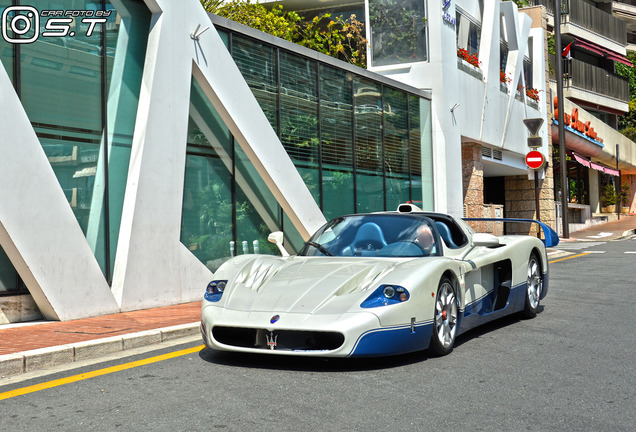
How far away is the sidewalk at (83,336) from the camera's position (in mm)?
5770

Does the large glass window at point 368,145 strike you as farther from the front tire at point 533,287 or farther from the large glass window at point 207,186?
the front tire at point 533,287

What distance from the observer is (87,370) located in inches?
220

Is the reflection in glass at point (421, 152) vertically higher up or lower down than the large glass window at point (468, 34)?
lower down

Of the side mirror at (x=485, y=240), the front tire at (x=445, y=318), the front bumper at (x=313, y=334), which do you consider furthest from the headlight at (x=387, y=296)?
the side mirror at (x=485, y=240)

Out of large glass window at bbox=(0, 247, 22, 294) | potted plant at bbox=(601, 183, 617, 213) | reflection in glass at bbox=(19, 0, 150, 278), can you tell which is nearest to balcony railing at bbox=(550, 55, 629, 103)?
potted plant at bbox=(601, 183, 617, 213)

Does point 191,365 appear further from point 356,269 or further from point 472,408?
point 472,408

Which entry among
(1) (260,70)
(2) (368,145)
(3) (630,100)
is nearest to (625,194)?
(3) (630,100)

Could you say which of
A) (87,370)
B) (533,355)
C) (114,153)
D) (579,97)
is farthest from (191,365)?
(579,97)

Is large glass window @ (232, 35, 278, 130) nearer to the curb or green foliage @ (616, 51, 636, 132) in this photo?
the curb

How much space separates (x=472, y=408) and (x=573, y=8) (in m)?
44.5

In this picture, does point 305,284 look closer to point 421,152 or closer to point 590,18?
point 421,152

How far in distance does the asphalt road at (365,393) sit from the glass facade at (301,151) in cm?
483

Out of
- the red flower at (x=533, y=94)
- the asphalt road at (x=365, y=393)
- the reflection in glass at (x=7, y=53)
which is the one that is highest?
the red flower at (x=533, y=94)

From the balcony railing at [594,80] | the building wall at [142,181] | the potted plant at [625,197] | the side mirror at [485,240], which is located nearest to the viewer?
the side mirror at [485,240]
